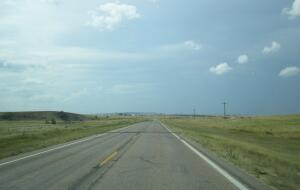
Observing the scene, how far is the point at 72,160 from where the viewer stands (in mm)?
17656

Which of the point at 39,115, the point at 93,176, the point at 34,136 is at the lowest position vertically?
the point at 93,176

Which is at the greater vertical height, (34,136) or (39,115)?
(39,115)

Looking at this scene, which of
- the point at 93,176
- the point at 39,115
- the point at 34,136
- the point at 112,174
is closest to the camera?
the point at 93,176

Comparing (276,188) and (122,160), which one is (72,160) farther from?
(276,188)

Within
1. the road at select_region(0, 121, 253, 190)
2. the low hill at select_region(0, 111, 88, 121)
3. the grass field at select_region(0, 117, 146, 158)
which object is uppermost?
the low hill at select_region(0, 111, 88, 121)

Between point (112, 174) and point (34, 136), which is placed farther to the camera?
point (34, 136)

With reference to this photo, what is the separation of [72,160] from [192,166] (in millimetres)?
4821

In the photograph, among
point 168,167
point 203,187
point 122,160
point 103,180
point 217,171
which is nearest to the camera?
point 203,187

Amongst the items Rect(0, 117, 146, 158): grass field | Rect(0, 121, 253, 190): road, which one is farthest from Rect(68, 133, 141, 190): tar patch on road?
Rect(0, 117, 146, 158): grass field

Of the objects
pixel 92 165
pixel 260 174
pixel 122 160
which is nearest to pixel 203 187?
pixel 260 174

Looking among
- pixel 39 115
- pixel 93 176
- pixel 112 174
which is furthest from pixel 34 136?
pixel 39 115

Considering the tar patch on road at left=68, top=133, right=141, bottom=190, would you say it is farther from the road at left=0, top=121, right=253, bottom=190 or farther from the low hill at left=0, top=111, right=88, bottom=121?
the low hill at left=0, top=111, right=88, bottom=121

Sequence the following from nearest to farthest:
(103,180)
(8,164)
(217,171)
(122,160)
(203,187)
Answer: (203,187), (103,180), (217,171), (8,164), (122,160)

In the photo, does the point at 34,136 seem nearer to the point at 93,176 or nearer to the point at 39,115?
the point at 93,176
